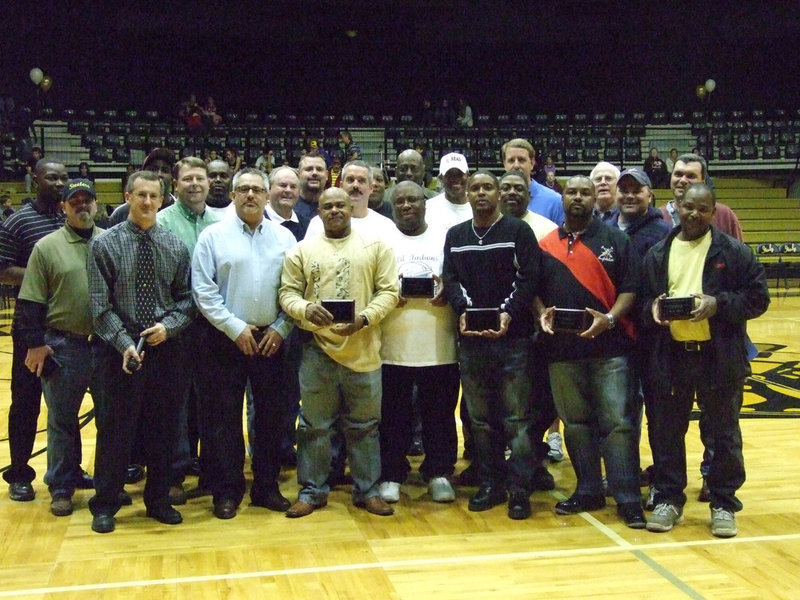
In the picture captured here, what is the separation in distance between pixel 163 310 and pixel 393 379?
123 centimetres

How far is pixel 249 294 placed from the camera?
180 inches

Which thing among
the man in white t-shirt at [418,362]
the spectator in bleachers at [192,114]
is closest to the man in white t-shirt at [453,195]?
the man in white t-shirt at [418,362]

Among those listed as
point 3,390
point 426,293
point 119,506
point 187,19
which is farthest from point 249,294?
point 187,19

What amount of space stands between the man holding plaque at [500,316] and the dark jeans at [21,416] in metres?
2.25

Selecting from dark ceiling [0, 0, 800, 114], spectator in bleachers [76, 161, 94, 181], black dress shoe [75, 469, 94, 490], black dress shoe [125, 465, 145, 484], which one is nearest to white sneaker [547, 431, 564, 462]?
black dress shoe [125, 465, 145, 484]

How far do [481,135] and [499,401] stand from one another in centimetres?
1511

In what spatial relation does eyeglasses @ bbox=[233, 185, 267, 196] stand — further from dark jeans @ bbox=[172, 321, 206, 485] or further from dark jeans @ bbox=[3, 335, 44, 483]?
dark jeans @ bbox=[3, 335, 44, 483]

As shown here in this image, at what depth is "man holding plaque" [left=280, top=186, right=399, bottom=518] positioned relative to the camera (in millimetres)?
4574

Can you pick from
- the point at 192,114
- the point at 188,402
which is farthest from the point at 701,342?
the point at 192,114

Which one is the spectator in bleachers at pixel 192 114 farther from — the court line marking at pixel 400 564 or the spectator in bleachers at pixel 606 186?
the court line marking at pixel 400 564

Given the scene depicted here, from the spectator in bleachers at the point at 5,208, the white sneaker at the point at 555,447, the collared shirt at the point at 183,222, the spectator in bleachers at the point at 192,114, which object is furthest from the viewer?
the spectator in bleachers at the point at 192,114

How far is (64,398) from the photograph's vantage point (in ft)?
15.3

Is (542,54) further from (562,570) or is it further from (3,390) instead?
(562,570)

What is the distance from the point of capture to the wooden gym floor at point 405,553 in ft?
11.9
